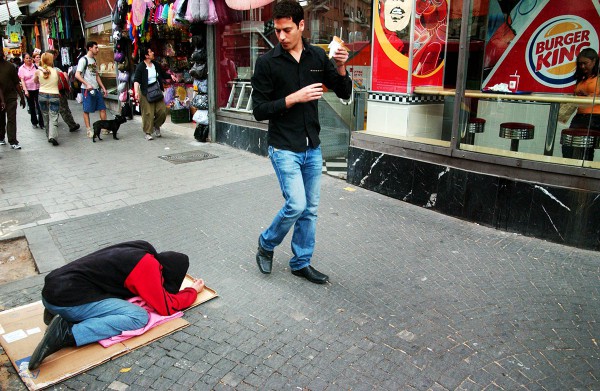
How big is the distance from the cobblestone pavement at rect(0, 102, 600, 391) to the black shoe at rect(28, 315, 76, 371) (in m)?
0.23

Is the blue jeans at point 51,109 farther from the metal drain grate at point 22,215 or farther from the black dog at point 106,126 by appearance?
the metal drain grate at point 22,215

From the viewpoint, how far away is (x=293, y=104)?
3527 mm

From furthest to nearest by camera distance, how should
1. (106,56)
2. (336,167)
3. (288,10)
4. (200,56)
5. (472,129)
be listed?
(106,56), (200,56), (336,167), (472,129), (288,10)

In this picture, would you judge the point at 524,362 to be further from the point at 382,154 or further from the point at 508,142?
the point at 382,154

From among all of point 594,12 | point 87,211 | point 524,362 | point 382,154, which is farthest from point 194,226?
point 594,12

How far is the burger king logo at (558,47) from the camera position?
248 inches

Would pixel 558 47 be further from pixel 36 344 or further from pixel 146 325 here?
pixel 36 344

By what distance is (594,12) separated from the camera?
605 centimetres

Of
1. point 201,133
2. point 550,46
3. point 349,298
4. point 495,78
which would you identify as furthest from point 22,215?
point 550,46

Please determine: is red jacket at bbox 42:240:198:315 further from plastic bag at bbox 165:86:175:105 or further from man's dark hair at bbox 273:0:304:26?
plastic bag at bbox 165:86:175:105

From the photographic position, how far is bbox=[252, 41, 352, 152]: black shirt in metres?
3.66

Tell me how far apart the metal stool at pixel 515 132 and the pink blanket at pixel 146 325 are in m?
3.91

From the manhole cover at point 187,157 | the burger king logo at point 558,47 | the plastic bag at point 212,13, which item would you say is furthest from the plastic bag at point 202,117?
the burger king logo at point 558,47

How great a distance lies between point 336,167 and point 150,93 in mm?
4999
